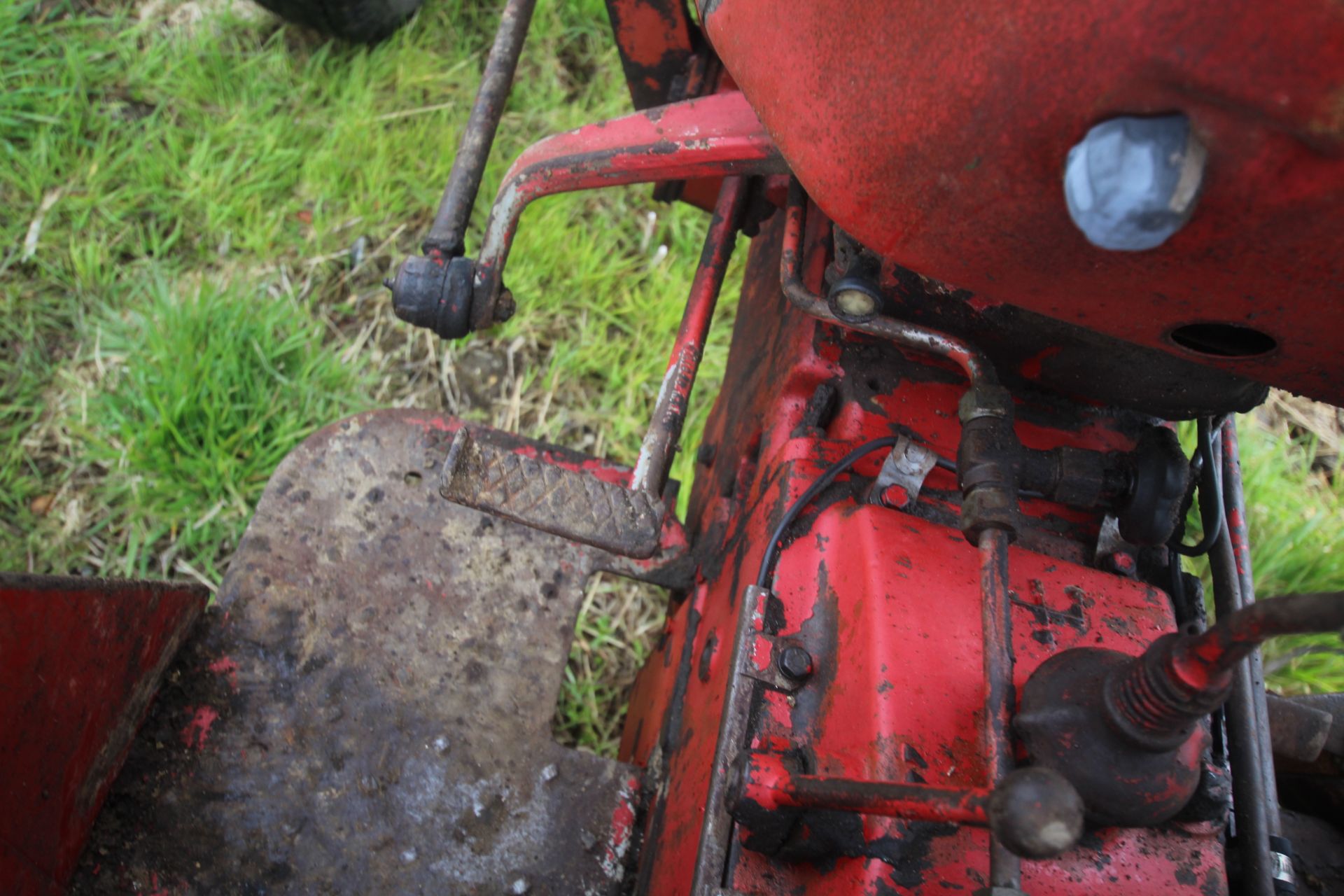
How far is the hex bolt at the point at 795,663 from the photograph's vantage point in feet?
3.28

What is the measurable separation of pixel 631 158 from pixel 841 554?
0.66m

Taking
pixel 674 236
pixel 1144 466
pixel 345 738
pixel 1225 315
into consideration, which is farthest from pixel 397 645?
pixel 674 236

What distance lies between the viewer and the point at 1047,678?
0.85 meters

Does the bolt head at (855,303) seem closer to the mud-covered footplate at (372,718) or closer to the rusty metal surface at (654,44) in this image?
the mud-covered footplate at (372,718)

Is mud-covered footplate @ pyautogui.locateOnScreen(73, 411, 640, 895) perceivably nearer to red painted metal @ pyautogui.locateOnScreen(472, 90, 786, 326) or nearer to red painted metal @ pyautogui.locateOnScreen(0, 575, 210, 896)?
red painted metal @ pyautogui.locateOnScreen(0, 575, 210, 896)

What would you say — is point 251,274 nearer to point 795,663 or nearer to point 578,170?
point 578,170

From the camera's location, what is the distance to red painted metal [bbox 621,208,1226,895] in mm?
891

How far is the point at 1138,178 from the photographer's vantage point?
0.62m

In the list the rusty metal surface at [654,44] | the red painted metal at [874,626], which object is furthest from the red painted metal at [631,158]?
the rusty metal surface at [654,44]

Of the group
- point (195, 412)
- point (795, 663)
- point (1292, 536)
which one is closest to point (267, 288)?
point (195, 412)

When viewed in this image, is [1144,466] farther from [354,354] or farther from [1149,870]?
[354,354]

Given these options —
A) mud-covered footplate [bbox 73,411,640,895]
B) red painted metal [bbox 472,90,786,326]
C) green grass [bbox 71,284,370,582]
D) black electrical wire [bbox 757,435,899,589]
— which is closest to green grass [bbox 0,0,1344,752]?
green grass [bbox 71,284,370,582]

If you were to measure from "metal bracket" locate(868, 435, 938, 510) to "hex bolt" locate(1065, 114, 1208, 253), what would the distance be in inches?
20.1

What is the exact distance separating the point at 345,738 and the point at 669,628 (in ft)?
1.85
